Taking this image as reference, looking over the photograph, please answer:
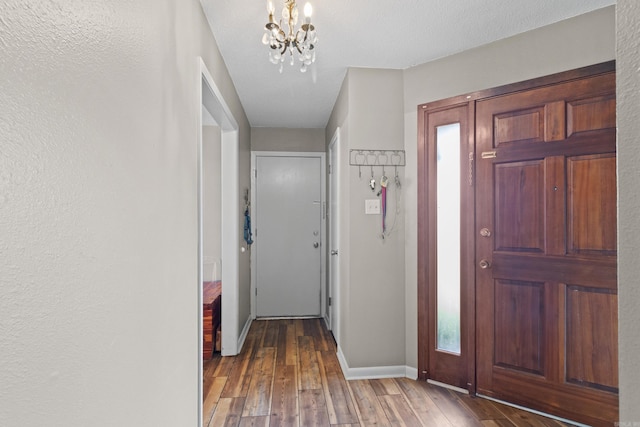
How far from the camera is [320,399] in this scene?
2408 millimetres

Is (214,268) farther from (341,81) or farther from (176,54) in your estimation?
(176,54)

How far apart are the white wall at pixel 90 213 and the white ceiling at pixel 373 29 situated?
767 mm

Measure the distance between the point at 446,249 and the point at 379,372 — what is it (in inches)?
42.6

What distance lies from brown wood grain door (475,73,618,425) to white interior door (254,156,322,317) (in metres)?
2.35

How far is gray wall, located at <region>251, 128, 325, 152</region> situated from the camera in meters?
4.47

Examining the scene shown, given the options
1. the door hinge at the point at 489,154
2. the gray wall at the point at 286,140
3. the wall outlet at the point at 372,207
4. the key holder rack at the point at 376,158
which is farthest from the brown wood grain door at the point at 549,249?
the gray wall at the point at 286,140

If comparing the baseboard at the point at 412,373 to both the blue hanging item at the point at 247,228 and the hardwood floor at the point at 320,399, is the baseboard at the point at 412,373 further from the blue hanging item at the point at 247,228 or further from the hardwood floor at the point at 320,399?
the blue hanging item at the point at 247,228

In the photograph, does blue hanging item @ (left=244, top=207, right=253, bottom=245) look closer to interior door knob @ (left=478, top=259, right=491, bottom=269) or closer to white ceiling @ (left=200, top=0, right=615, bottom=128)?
white ceiling @ (left=200, top=0, right=615, bottom=128)

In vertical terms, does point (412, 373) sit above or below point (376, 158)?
below

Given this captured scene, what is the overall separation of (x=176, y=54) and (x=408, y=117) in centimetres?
185

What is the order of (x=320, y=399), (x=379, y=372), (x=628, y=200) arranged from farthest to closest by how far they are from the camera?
(x=379, y=372)
(x=320, y=399)
(x=628, y=200)

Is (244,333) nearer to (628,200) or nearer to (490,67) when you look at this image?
(490,67)

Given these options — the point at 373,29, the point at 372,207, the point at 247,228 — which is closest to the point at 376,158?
the point at 372,207

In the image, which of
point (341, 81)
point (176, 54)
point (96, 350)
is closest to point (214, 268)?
point (341, 81)
